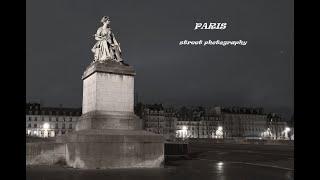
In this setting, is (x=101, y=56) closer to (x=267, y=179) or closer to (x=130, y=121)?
(x=130, y=121)

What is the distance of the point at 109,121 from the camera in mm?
16891

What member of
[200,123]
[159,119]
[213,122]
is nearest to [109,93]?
[159,119]

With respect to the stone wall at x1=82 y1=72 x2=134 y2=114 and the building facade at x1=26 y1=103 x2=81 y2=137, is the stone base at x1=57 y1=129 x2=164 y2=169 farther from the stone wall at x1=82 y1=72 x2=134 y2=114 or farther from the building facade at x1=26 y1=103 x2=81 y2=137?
the building facade at x1=26 y1=103 x2=81 y2=137

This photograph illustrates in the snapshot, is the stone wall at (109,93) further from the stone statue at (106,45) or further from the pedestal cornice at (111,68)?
the stone statue at (106,45)

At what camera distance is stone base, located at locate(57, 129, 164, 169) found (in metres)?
15.6

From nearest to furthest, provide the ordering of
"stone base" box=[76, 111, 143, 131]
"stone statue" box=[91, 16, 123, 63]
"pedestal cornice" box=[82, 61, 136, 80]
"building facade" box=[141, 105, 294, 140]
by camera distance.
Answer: "stone base" box=[76, 111, 143, 131] → "pedestal cornice" box=[82, 61, 136, 80] → "stone statue" box=[91, 16, 123, 63] → "building facade" box=[141, 105, 294, 140]

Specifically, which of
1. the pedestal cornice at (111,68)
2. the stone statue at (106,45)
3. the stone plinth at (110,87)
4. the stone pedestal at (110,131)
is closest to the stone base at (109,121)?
the stone pedestal at (110,131)

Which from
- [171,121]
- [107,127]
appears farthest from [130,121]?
[171,121]

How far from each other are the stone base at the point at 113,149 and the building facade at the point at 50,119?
12217 centimetres

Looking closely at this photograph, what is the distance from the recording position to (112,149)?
628 inches

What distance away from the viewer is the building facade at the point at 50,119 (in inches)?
5315

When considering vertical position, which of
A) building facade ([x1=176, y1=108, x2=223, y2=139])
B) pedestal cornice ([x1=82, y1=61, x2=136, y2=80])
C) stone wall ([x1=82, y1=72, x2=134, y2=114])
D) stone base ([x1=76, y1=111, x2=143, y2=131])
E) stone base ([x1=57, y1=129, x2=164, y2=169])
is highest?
pedestal cornice ([x1=82, y1=61, x2=136, y2=80])

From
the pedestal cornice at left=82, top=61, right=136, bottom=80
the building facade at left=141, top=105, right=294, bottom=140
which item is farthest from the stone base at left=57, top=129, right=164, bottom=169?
the building facade at left=141, top=105, right=294, bottom=140

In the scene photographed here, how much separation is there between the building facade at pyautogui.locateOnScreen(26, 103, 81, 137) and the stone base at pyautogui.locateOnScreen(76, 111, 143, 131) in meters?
121
